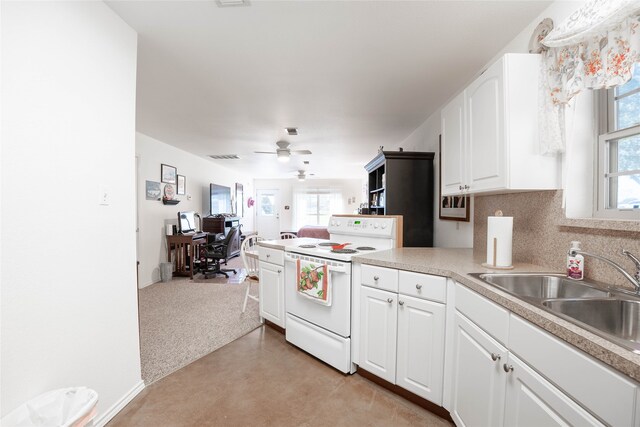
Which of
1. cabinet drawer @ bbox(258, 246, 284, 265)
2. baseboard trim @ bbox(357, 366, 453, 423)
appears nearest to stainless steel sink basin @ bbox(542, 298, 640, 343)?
baseboard trim @ bbox(357, 366, 453, 423)

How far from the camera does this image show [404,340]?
1685 mm

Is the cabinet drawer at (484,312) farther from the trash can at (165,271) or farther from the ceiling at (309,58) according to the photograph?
the trash can at (165,271)

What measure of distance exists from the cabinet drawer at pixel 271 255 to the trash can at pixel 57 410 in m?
1.49

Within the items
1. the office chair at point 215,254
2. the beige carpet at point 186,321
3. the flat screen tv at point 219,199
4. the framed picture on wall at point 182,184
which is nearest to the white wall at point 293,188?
the flat screen tv at point 219,199

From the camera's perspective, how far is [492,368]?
3.83 feet

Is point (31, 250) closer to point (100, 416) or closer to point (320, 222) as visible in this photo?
point (100, 416)

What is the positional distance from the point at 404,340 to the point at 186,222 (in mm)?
4538

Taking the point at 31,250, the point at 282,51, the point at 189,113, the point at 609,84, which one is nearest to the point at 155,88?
the point at 189,113

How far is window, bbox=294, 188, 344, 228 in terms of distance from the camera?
31.8 feet

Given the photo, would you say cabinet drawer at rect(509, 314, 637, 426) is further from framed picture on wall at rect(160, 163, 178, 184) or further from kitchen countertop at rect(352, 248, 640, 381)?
framed picture on wall at rect(160, 163, 178, 184)

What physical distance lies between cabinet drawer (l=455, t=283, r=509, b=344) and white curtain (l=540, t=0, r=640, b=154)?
0.88 metres

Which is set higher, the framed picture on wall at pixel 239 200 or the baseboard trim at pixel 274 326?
the framed picture on wall at pixel 239 200

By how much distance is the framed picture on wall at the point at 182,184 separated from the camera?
5.14 metres

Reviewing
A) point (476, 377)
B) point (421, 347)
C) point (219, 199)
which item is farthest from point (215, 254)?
point (476, 377)
